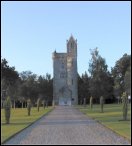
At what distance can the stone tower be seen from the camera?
126375 mm

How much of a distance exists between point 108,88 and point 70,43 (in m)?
29.3

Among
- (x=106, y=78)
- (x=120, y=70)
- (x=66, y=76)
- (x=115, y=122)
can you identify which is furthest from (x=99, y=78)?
(x=115, y=122)

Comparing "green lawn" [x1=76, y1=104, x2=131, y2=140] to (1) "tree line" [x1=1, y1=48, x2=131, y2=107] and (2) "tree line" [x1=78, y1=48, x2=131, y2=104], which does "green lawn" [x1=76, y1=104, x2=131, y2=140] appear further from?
(2) "tree line" [x1=78, y1=48, x2=131, y2=104]

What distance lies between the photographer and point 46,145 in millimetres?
16859

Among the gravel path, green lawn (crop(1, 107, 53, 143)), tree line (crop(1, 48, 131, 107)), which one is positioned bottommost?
green lawn (crop(1, 107, 53, 143))

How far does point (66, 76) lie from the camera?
426ft

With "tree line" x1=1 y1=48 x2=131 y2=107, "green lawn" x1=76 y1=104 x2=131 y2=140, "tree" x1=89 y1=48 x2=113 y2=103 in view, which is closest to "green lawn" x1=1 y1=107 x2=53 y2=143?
"green lawn" x1=76 y1=104 x2=131 y2=140

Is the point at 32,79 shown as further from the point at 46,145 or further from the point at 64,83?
the point at 46,145

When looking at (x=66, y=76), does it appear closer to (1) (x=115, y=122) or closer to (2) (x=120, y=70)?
(2) (x=120, y=70)

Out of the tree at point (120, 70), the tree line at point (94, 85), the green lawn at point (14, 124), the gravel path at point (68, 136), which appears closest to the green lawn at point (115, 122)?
the gravel path at point (68, 136)

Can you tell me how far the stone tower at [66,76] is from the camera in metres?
126

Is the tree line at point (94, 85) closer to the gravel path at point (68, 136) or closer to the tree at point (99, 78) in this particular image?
the tree at point (99, 78)

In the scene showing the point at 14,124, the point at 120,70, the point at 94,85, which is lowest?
the point at 14,124

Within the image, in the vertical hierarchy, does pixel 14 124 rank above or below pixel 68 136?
below
